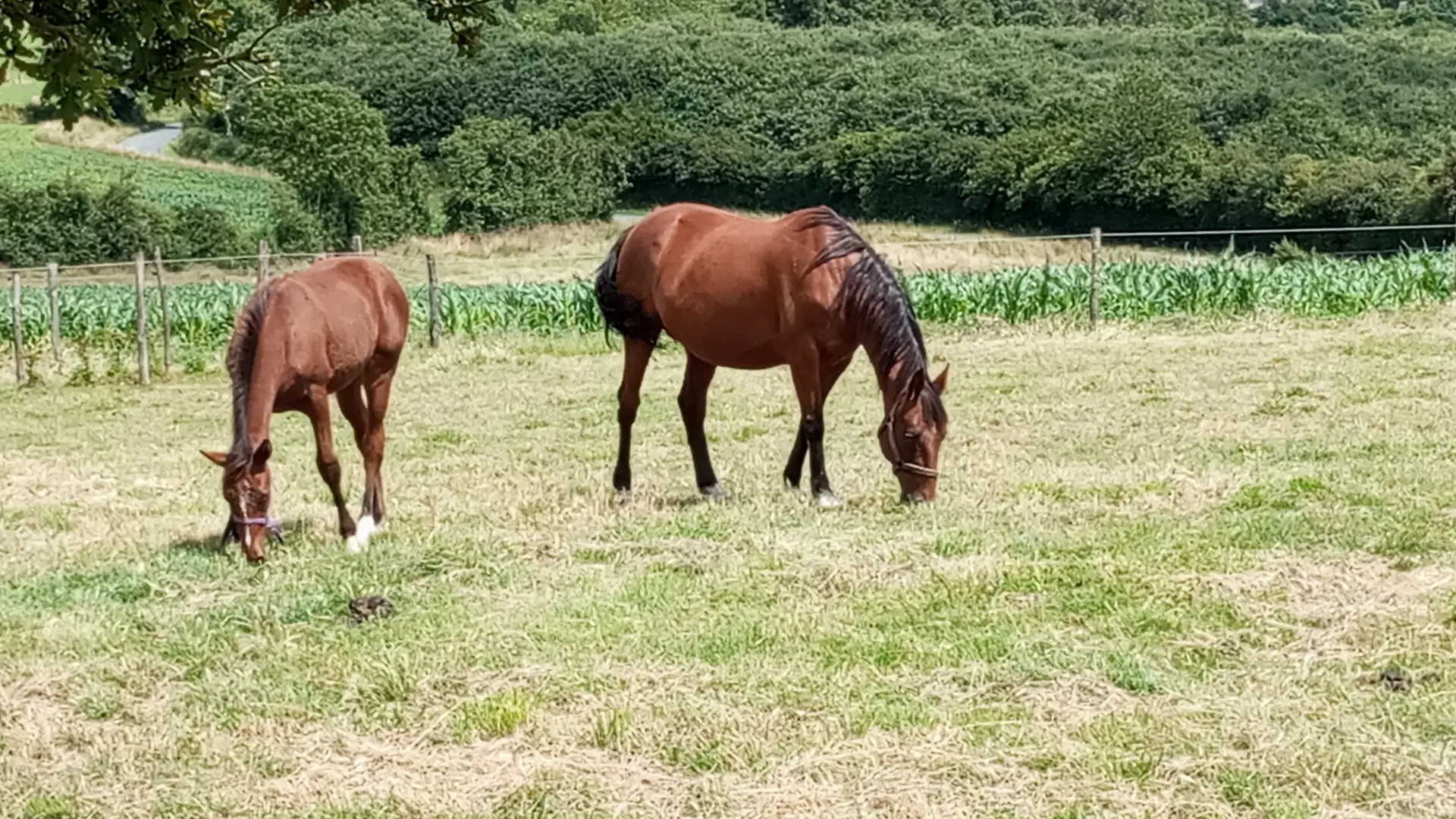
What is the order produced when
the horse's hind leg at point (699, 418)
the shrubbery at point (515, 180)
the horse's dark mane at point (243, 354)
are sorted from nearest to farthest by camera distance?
the horse's dark mane at point (243, 354) < the horse's hind leg at point (699, 418) < the shrubbery at point (515, 180)

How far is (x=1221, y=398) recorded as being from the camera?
40.1 ft

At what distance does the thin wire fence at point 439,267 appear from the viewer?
1869 cm

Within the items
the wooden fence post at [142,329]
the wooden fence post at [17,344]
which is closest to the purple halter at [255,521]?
the wooden fence post at [142,329]

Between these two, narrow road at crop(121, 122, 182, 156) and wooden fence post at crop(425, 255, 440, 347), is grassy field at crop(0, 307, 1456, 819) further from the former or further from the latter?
narrow road at crop(121, 122, 182, 156)

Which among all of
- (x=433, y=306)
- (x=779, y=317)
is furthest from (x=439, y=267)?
(x=779, y=317)

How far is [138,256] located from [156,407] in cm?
328

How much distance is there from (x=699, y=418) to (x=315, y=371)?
93.7 inches

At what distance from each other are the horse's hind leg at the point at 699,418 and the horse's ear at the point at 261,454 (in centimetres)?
257

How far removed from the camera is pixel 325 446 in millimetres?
7461

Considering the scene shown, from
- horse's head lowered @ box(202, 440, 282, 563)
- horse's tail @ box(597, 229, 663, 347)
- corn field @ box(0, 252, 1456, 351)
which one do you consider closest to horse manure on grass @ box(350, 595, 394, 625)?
horse's head lowered @ box(202, 440, 282, 563)

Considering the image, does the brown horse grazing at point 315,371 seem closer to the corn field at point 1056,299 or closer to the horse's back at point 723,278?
the horse's back at point 723,278

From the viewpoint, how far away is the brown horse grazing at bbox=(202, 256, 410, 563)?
6961 millimetres

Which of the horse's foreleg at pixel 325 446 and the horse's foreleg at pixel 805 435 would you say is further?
the horse's foreleg at pixel 805 435

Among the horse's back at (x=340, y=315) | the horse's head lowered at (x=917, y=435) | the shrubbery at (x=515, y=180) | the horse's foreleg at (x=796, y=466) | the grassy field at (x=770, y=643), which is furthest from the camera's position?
the shrubbery at (x=515, y=180)
